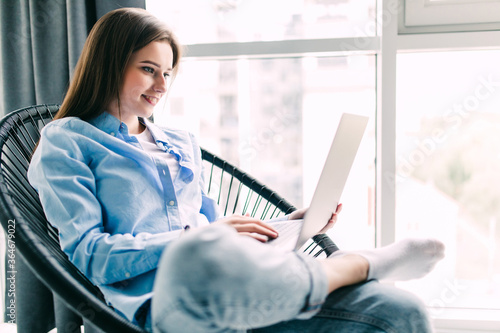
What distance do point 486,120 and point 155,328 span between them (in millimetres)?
1429

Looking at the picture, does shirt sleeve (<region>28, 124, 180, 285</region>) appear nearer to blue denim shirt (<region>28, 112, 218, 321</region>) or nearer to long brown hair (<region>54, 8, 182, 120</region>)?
blue denim shirt (<region>28, 112, 218, 321</region>)

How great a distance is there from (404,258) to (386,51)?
0.90m

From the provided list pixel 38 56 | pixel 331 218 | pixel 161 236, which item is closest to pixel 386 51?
pixel 331 218

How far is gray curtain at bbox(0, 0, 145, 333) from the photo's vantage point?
1265mm

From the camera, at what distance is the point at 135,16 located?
89cm

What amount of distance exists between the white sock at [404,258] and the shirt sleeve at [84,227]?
37 centimetres

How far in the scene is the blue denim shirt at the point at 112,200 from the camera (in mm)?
696

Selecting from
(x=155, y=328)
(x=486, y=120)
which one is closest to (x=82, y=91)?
(x=155, y=328)

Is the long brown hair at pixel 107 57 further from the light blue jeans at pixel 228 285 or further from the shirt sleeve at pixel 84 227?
the light blue jeans at pixel 228 285

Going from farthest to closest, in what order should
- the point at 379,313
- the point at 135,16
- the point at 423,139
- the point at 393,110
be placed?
the point at 423,139 → the point at 393,110 → the point at 135,16 → the point at 379,313

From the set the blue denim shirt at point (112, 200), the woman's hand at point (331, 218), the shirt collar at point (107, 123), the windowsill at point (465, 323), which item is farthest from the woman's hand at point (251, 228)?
the windowsill at point (465, 323)

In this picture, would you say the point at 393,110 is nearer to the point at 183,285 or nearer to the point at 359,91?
the point at 359,91

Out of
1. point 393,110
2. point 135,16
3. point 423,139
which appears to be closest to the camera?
point 135,16

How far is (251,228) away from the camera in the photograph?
0.71 meters
